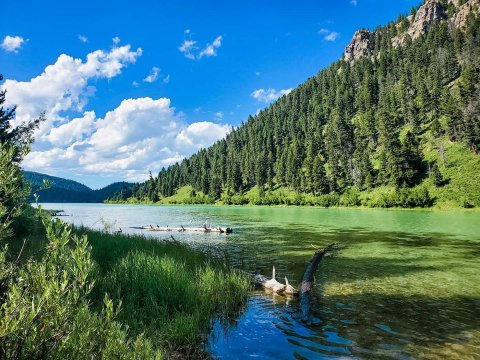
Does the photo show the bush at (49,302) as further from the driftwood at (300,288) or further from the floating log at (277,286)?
the floating log at (277,286)

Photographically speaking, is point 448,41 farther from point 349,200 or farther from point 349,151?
point 349,200

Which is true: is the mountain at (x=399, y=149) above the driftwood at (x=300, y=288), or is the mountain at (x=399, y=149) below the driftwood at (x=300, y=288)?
above

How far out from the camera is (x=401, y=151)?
115 m

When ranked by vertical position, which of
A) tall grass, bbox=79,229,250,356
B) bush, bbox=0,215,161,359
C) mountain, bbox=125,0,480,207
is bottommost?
tall grass, bbox=79,229,250,356

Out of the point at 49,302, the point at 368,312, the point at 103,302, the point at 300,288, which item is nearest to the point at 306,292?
the point at 300,288

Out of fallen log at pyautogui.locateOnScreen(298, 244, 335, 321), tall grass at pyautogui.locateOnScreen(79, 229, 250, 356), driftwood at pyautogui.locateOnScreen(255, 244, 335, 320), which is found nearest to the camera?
tall grass at pyautogui.locateOnScreen(79, 229, 250, 356)

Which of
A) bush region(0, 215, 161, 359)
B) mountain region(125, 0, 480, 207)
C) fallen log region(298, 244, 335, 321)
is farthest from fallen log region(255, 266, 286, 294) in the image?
mountain region(125, 0, 480, 207)

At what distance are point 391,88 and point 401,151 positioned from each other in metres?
84.3

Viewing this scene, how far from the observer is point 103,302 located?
987cm

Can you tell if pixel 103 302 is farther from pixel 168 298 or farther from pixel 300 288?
pixel 300 288

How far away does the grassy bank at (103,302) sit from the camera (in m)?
Answer: 4.55

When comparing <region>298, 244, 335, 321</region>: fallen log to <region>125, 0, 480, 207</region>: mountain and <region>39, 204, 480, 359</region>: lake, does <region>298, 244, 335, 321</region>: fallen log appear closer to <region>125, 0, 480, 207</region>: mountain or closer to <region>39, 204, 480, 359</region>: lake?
<region>39, 204, 480, 359</region>: lake

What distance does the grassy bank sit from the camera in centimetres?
455

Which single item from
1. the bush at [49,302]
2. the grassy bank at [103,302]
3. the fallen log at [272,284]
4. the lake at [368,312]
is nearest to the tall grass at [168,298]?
the grassy bank at [103,302]
